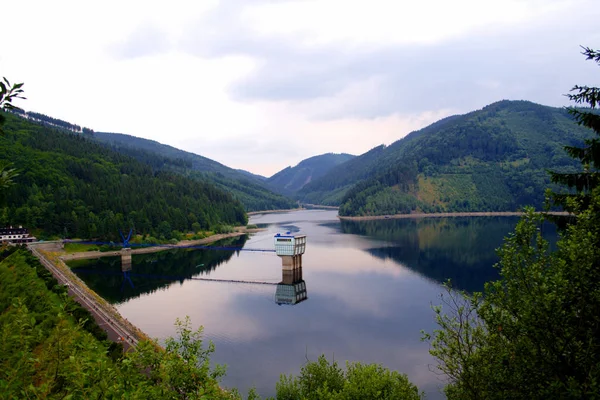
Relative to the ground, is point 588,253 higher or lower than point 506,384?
higher

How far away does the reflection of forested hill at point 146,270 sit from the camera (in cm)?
8050

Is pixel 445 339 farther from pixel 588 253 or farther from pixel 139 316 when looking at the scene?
pixel 139 316

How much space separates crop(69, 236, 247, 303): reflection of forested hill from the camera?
80500mm

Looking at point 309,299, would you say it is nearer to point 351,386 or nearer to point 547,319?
point 351,386

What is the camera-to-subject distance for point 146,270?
99625 millimetres

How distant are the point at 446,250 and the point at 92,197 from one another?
114 m

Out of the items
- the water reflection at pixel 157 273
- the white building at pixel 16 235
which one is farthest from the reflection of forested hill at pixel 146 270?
the white building at pixel 16 235

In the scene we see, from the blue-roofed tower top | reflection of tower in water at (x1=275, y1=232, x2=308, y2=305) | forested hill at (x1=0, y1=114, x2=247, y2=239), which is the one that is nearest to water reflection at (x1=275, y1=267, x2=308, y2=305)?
reflection of tower in water at (x1=275, y1=232, x2=308, y2=305)

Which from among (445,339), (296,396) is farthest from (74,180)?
(445,339)

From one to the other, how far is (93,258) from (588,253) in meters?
118

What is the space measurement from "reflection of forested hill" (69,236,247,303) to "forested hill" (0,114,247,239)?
1729 centimetres

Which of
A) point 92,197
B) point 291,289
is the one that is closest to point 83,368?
point 291,289

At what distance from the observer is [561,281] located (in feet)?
35.2

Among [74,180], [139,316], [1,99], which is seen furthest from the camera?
[74,180]
